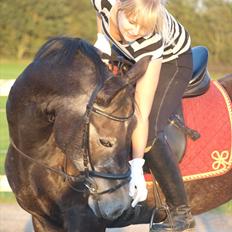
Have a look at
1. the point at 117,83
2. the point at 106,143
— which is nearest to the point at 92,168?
the point at 106,143

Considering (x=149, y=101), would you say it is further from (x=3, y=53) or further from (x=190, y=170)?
(x=3, y=53)

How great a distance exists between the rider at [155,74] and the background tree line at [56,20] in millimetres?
33775

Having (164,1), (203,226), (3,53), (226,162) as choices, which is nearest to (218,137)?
(226,162)

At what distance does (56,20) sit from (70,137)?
1559 inches

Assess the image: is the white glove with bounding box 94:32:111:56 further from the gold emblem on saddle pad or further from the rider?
the gold emblem on saddle pad

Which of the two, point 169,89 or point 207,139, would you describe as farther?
point 207,139

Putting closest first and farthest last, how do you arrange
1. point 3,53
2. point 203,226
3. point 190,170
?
point 190,170, point 203,226, point 3,53

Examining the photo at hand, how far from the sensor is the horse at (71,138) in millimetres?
3096

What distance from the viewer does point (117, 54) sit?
3.77 metres

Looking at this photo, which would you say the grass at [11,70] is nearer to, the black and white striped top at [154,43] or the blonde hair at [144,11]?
the black and white striped top at [154,43]

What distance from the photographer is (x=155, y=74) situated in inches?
130

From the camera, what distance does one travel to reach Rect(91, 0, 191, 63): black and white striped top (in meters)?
3.37

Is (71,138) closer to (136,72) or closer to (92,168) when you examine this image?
(92,168)

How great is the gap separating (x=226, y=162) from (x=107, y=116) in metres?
1.38
